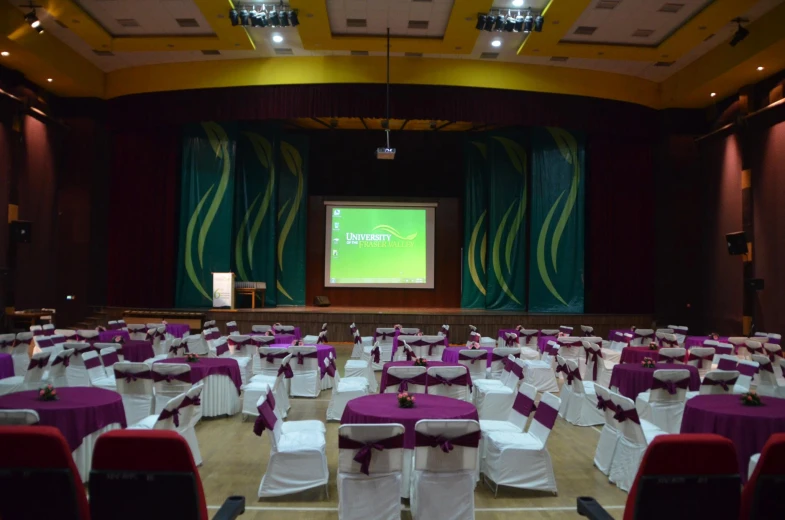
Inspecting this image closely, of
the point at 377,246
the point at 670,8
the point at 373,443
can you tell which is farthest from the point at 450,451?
the point at 377,246

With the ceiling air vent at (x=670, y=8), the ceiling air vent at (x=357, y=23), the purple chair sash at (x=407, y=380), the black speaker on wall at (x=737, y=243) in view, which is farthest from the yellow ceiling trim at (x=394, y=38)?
the purple chair sash at (x=407, y=380)

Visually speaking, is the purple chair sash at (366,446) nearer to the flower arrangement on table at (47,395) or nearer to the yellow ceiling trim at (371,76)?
the flower arrangement on table at (47,395)

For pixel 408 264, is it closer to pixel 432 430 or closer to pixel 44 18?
pixel 44 18

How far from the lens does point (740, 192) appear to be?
1355cm

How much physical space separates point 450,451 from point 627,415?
170 cm

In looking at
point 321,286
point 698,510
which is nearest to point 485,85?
point 321,286

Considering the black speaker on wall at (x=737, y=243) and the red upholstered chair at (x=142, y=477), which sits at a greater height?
the black speaker on wall at (x=737, y=243)

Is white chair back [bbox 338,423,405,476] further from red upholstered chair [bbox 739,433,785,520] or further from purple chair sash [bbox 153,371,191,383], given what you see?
purple chair sash [bbox 153,371,191,383]

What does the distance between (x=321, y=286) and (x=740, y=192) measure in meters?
10.7

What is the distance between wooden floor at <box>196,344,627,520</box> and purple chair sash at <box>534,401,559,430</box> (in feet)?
1.80

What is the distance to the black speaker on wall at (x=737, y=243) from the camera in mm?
12914

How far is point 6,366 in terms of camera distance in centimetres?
755

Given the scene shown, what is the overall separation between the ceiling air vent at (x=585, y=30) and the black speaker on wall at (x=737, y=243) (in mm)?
4939

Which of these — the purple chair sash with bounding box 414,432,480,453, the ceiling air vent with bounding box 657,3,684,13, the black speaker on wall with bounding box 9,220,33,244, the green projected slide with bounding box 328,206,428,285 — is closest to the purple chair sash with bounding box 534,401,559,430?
the purple chair sash with bounding box 414,432,480,453
